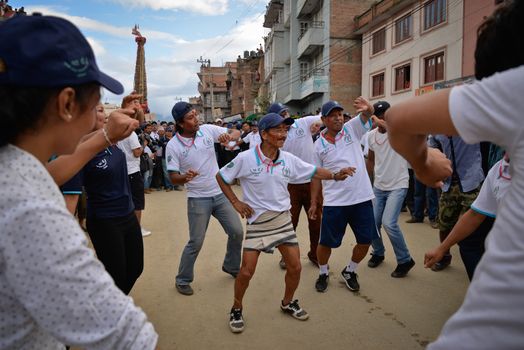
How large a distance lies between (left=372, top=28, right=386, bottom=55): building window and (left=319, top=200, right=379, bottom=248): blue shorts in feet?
64.2

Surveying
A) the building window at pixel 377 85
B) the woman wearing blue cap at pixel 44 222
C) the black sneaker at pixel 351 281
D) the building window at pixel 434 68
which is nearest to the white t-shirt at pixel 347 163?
the black sneaker at pixel 351 281

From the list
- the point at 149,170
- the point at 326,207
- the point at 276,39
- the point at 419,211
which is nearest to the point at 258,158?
the point at 326,207

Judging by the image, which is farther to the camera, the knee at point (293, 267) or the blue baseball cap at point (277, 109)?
the blue baseball cap at point (277, 109)

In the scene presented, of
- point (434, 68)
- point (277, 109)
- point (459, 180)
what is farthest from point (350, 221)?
point (434, 68)

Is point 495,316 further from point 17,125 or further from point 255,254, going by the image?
point 255,254

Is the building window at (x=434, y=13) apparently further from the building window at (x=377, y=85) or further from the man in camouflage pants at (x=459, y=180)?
the man in camouflage pants at (x=459, y=180)

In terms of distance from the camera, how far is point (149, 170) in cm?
1175

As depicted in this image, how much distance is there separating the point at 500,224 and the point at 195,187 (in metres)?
3.73

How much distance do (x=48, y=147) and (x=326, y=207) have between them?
3.69m

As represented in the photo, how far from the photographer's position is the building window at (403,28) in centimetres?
1903

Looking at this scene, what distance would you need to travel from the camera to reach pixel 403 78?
64.6 feet

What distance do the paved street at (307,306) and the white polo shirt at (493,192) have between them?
143 cm

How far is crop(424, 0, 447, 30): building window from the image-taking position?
16.7 meters

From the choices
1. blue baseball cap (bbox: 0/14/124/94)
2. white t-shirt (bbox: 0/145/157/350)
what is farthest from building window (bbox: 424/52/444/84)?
white t-shirt (bbox: 0/145/157/350)
